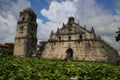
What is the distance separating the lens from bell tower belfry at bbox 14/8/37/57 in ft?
155

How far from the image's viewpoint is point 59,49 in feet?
155

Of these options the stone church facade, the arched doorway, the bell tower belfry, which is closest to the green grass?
the stone church facade

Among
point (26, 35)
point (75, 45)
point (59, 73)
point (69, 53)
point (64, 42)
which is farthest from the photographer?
point (26, 35)

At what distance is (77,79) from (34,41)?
46635mm

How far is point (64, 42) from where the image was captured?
47125 mm

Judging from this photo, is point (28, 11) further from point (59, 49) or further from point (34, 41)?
point (59, 49)

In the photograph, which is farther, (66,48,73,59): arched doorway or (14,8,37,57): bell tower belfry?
(14,8,37,57): bell tower belfry

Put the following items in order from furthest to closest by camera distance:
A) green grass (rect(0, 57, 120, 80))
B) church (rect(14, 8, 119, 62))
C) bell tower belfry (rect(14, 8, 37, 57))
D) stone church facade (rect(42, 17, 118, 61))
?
bell tower belfry (rect(14, 8, 37, 57)) < church (rect(14, 8, 119, 62)) < stone church facade (rect(42, 17, 118, 61)) < green grass (rect(0, 57, 120, 80))

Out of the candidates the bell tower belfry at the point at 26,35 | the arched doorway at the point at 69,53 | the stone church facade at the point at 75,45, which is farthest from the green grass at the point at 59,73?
the bell tower belfry at the point at 26,35

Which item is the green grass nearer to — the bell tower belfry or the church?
the church

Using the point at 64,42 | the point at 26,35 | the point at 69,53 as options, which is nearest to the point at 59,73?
the point at 69,53

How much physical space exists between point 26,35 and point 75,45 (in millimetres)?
12347

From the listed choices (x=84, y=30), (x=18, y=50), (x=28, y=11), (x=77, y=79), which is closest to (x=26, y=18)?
(x=28, y=11)

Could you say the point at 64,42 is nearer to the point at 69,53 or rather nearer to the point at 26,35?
the point at 69,53
